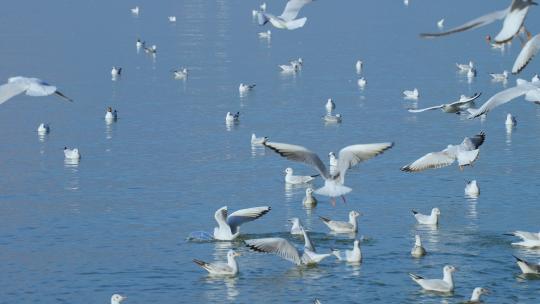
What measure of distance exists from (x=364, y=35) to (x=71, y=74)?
2181cm

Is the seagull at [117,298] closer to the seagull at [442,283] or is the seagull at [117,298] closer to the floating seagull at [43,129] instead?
the seagull at [442,283]

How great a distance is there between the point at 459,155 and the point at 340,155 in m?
3.43

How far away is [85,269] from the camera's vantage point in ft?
66.3

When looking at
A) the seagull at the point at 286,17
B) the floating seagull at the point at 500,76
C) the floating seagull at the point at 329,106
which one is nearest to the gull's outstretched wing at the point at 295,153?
the seagull at the point at 286,17

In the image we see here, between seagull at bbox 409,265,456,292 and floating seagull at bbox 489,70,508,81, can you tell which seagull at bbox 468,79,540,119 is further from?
floating seagull at bbox 489,70,508,81

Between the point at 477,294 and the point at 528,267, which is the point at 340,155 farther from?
the point at 528,267

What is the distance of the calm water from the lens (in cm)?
1953

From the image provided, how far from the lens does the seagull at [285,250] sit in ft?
65.1

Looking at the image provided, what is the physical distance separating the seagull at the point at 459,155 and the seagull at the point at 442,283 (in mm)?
1689

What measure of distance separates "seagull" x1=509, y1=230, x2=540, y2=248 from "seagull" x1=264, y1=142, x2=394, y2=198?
5580mm

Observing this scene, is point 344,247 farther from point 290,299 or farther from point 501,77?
point 501,77

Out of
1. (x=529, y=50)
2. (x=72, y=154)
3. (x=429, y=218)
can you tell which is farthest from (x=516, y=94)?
(x=72, y=154)

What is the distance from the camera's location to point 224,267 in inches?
764

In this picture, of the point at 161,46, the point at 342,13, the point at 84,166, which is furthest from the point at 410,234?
the point at 342,13
